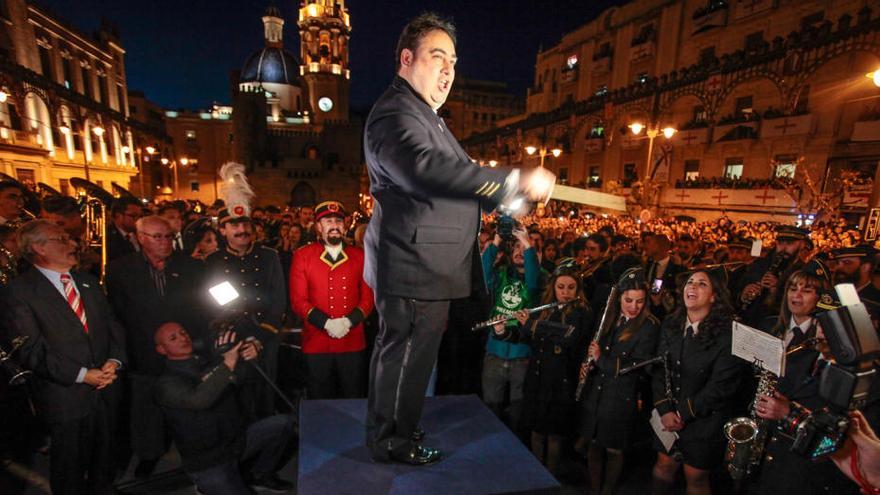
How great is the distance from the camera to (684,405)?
3.64 m

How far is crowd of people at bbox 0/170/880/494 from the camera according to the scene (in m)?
3.51

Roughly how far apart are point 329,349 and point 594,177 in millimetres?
32590

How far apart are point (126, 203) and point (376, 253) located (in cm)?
741

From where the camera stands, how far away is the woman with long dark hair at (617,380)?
398 cm

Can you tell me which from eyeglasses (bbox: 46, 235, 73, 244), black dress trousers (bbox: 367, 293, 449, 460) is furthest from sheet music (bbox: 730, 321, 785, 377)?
eyeglasses (bbox: 46, 235, 73, 244)

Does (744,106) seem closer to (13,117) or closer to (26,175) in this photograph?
(13,117)

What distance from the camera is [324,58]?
61250 millimetres

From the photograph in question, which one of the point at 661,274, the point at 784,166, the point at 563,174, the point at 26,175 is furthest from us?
the point at 563,174

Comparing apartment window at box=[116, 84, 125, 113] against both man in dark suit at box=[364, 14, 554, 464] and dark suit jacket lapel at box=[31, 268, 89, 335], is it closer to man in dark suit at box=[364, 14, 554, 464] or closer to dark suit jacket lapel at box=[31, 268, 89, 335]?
dark suit jacket lapel at box=[31, 268, 89, 335]

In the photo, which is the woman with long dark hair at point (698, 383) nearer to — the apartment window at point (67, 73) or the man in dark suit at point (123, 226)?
the man in dark suit at point (123, 226)

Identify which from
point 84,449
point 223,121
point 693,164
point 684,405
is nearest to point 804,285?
point 684,405

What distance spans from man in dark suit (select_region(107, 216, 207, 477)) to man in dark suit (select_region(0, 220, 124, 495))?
0.65 metres

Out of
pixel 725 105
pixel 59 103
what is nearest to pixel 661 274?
pixel 725 105

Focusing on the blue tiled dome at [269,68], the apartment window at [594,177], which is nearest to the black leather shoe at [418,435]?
the apartment window at [594,177]
